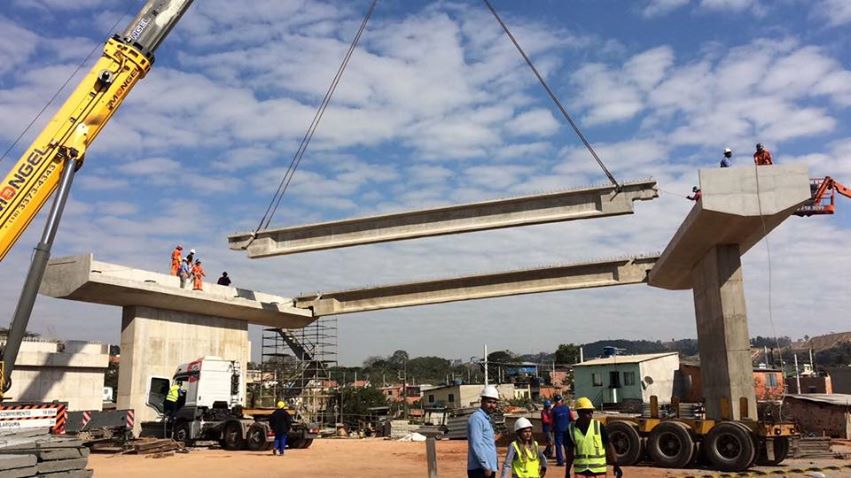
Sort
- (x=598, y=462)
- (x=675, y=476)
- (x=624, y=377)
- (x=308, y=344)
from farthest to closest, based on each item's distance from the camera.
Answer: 1. (x=624, y=377)
2. (x=308, y=344)
3. (x=675, y=476)
4. (x=598, y=462)

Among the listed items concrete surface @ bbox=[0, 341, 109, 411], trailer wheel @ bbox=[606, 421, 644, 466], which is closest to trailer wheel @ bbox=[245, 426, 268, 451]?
concrete surface @ bbox=[0, 341, 109, 411]

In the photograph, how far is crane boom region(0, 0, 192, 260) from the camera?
50.5ft

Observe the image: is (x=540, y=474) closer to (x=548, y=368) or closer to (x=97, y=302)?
(x=97, y=302)

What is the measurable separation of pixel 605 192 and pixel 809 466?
10789mm

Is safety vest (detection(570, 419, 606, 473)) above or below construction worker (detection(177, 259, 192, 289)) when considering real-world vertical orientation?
below

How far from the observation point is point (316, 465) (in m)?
16.3

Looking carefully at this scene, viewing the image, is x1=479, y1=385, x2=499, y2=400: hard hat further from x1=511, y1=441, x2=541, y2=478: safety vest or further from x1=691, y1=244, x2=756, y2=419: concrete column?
x1=691, y1=244, x2=756, y2=419: concrete column

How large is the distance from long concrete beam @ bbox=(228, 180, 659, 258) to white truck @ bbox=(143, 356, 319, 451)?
5.95 m

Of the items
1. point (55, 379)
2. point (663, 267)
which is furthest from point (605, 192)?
point (55, 379)

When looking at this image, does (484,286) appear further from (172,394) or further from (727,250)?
(172,394)

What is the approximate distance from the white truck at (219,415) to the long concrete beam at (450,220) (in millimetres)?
5951

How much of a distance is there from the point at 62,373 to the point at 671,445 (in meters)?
20.6

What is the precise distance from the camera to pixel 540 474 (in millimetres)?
6848

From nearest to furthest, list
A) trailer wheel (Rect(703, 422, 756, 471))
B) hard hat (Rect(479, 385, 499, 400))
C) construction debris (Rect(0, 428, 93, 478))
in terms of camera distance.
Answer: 1. hard hat (Rect(479, 385, 499, 400))
2. construction debris (Rect(0, 428, 93, 478))
3. trailer wheel (Rect(703, 422, 756, 471))
